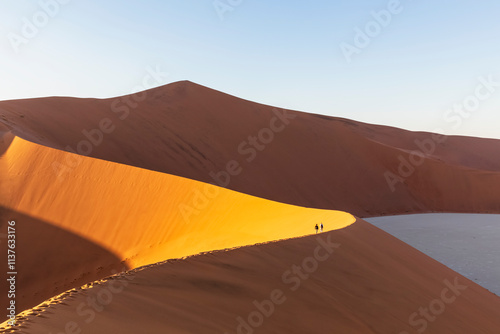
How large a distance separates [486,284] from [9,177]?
1417cm

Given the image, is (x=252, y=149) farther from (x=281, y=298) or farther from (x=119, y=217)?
(x=281, y=298)

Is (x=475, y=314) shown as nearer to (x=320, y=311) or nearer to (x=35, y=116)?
(x=320, y=311)

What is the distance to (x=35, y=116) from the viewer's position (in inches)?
866

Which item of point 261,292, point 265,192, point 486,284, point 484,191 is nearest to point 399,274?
point 261,292

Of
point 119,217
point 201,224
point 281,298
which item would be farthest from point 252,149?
point 281,298

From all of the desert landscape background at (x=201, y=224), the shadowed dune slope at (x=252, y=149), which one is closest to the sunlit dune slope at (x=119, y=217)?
the desert landscape background at (x=201, y=224)

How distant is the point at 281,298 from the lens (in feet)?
15.0

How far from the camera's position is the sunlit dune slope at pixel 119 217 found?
30.7 feet

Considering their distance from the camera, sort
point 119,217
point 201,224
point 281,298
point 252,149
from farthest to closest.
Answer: point 252,149, point 119,217, point 201,224, point 281,298

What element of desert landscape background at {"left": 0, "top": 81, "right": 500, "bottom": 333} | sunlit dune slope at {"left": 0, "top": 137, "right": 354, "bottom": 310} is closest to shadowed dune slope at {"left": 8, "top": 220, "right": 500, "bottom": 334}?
desert landscape background at {"left": 0, "top": 81, "right": 500, "bottom": 333}

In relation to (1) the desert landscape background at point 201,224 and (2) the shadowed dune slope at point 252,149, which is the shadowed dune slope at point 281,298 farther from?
(2) the shadowed dune slope at point 252,149

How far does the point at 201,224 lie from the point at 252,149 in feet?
60.2

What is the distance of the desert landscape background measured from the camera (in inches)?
163

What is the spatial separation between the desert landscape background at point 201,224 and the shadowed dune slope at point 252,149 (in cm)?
14
